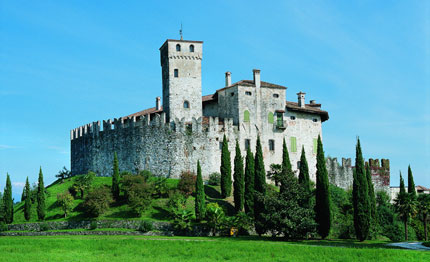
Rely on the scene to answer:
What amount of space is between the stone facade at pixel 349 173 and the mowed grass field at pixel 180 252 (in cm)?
3808

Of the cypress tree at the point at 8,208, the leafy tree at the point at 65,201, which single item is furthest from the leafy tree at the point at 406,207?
the cypress tree at the point at 8,208

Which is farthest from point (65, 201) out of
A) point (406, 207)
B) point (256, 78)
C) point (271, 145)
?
point (406, 207)

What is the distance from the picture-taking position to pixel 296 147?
6912 cm

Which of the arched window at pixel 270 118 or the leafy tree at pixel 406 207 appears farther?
the arched window at pixel 270 118

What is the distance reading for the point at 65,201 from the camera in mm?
53938

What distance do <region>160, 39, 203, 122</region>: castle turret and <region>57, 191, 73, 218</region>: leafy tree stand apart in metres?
17.0

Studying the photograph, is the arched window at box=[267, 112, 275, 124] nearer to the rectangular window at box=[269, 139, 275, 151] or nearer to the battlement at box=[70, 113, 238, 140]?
the rectangular window at box=[269, 139, 275, 151]

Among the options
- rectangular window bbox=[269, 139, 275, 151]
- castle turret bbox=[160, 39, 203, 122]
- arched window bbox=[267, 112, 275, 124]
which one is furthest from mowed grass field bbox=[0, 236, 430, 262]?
arched window bbox=[267, 112, 275, 124]

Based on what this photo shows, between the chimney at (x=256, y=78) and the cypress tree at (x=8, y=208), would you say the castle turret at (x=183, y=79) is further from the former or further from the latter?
the cypress tree at (x=8, y=208)

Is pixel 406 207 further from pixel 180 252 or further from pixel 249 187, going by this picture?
pixel 180 252

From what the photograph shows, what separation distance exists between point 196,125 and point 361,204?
23.9 meters

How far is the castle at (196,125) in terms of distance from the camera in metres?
63.8

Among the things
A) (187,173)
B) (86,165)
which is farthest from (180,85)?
(86,165)

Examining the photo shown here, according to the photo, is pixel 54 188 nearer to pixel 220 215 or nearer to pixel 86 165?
pixel 86 165
